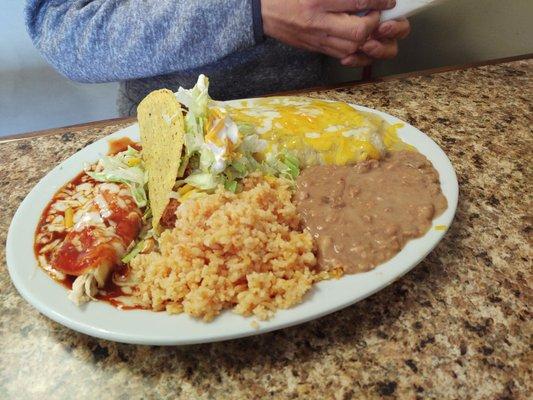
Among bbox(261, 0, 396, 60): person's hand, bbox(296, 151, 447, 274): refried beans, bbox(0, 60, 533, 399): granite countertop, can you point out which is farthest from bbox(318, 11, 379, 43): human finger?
bbox(0, 60, 533, 399): granite countertop

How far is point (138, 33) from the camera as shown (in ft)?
4.29

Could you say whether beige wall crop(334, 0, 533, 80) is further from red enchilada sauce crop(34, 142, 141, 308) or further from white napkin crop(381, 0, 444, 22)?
red enchilada sauce crop(34, 142, 141, 308)

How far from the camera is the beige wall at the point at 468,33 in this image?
6.00ft

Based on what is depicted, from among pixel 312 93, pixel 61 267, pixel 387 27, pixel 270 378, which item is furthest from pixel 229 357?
pixel 387 27

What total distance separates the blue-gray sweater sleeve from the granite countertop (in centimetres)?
60

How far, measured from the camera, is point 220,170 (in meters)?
0.96

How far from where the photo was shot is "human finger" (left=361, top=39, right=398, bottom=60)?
4.66 ft

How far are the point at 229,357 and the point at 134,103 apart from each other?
3.55 ft

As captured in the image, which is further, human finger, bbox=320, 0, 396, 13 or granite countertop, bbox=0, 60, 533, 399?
human finger, bbox=320, 0, 396, 13

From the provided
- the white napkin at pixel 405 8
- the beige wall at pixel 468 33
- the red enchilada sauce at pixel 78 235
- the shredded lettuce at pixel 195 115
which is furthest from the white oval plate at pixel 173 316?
the beige wall at pixel 468 33

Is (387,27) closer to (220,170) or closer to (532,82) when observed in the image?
(532,82)

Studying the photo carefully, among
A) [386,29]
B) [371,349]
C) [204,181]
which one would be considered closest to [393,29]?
[386,29]

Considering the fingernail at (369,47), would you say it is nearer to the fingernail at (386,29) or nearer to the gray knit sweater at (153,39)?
the fingernail at (386,29)

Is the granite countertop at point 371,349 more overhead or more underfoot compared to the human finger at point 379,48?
more underfoot
